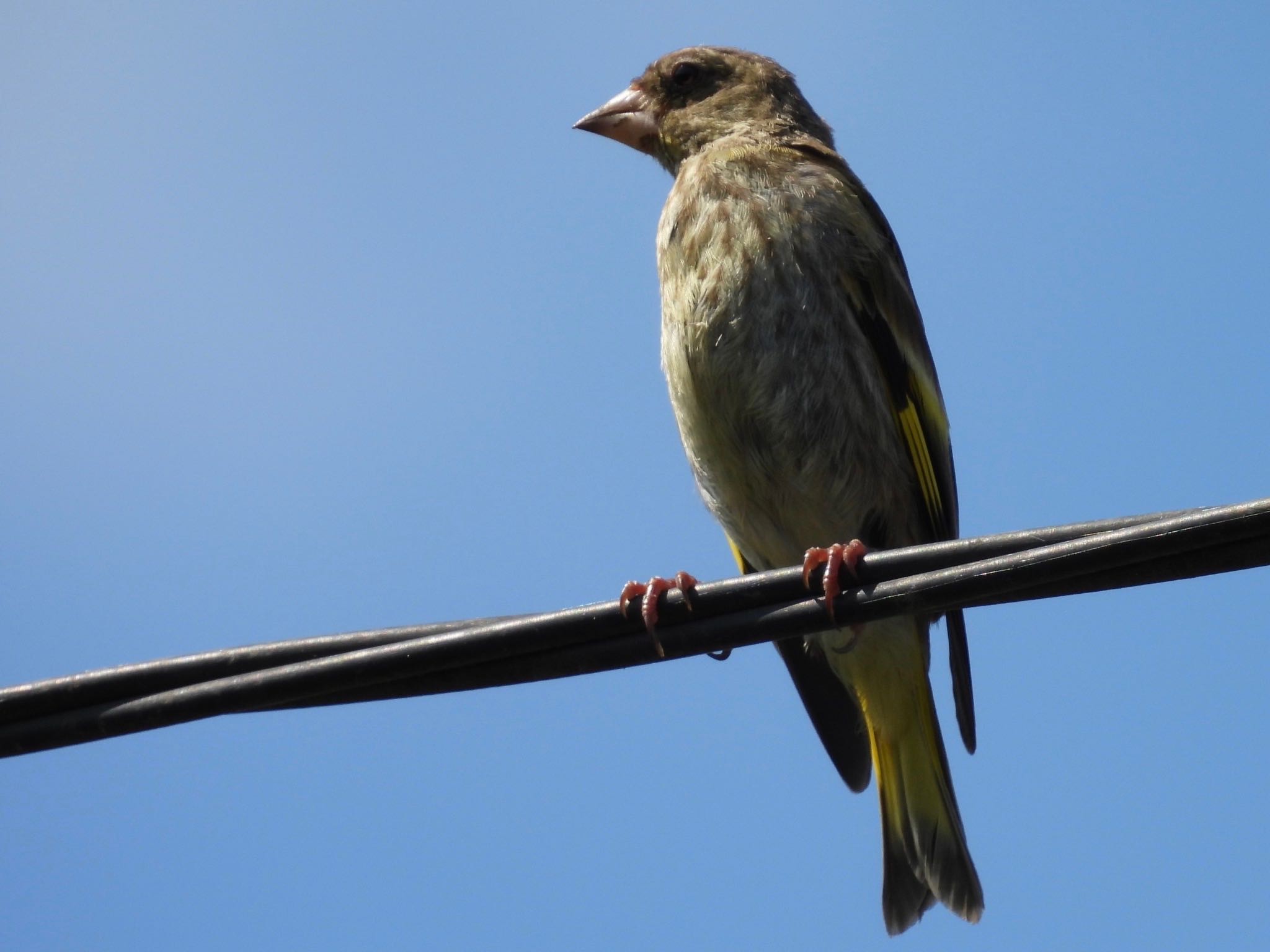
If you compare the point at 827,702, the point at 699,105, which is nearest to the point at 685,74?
the point at 699,105

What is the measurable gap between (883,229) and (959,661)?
6.16ft

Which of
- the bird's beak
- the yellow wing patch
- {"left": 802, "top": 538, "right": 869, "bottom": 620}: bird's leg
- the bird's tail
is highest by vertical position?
the bird's beak

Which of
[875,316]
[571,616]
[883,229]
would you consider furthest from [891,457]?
[571,616]

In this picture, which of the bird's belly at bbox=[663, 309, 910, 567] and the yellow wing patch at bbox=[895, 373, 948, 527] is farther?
the yellow wing patch at bbox=[895, 373, 948, 527]

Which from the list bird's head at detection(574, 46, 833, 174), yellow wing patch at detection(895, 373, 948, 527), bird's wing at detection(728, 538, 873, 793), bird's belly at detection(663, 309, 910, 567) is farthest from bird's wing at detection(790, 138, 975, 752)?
bird's head at detection(574, 46, 833, 174)

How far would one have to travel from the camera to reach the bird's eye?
6.83 meters

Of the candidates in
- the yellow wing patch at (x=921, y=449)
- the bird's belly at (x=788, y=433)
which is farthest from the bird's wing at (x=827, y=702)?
the yellow wing patch at (x=921, y=449)

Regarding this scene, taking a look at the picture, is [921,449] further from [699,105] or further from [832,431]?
[699,105]

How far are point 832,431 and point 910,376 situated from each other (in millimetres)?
588

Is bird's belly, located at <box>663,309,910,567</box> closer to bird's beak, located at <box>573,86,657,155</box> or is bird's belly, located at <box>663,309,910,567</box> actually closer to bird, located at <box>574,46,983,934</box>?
bird, located at <box>574,46,983,934</box>

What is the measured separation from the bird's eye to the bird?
1.26m

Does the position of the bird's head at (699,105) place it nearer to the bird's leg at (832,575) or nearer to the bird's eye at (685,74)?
the bird's eye at (685,74)

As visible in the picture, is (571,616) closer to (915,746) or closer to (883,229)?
(915,746)

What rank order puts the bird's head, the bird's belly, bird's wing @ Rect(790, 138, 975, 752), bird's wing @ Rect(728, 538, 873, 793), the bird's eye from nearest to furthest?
1. the bird's belly
2. bird's wing @ Rect(790, 138, 975, 752)
3. bird's wing @ Rect(728, 538, 873, 793)
4. the bird's head
5. the bird's eye
